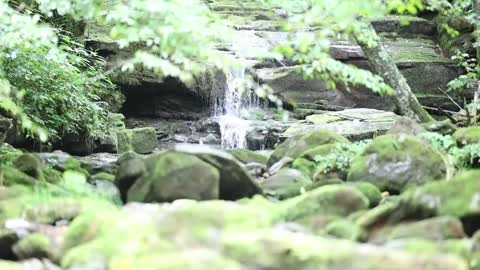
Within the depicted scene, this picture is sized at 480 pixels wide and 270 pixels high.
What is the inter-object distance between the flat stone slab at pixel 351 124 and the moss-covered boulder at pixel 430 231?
6942 millimetres

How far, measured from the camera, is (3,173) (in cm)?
505

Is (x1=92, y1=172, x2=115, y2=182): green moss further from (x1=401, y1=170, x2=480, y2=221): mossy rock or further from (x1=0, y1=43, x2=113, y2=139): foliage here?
(x1=401, y1=170, x2=480, y2=221): mossy rock

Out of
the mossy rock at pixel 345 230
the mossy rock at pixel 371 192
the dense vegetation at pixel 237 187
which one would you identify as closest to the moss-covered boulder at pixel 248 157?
the dense vegetation at pixel 237 187

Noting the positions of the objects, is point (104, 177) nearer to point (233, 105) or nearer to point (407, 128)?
point (407, 128)

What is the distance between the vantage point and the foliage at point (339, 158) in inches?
236

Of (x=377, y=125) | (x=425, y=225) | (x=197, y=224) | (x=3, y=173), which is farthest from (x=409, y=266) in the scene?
(x=377, y=125)

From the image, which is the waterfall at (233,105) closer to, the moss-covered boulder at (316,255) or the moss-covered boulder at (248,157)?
the moss-covered boulder at (248,157)

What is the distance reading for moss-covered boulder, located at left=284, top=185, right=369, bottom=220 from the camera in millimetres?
4289

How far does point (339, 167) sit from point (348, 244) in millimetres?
2613

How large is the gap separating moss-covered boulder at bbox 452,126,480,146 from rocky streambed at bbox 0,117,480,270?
1.59 feet

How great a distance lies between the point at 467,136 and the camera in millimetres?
6922

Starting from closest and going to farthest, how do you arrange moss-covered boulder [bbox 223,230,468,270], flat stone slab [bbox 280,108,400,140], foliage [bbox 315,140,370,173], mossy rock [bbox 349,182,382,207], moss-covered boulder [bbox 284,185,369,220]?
moss-covered boulder [bbox 223,230,468,270], moss-covered boulder [bbox 284,185,369,220], mossy rock [bbox 349,182,382,207], foliage [bbox 315,140,370,173], flat stone slab [bbox 280,108,400,140]

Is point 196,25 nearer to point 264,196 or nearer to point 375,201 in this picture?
point 264,196

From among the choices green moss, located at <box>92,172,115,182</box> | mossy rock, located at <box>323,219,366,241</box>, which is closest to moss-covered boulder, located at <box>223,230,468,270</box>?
mossy rock, located at <box>323,219,366,241</box>
